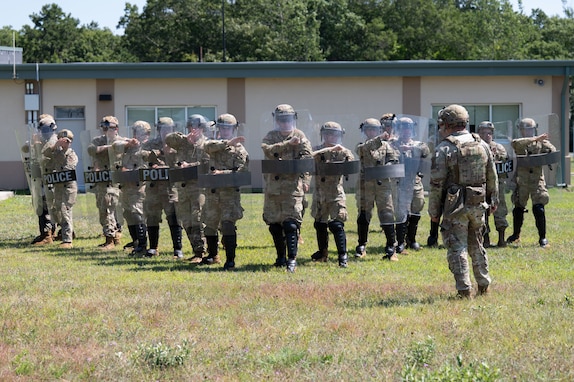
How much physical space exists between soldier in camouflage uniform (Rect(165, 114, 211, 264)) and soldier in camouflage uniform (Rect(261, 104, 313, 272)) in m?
1.27

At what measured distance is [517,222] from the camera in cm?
1424

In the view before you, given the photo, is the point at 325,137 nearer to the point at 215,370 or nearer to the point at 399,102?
the point at 215,370

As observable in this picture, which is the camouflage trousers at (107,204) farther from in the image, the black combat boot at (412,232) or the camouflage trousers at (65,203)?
the black combat boot at (412,232)

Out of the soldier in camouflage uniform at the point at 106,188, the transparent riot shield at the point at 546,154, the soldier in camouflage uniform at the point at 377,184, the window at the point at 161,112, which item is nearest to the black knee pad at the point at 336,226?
the soldier in camouflage uniform at the point at 377,184

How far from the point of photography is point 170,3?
59719 millimetres

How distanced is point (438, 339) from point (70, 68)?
22.0m

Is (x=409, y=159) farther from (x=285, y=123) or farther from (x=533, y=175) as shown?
(x=533, y=175)

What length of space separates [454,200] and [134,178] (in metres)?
6.18

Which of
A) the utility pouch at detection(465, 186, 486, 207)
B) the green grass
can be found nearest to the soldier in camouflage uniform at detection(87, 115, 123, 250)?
the green grass

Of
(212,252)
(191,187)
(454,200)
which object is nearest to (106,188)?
(191,187)

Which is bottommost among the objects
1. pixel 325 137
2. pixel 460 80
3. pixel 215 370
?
pixel 215 370

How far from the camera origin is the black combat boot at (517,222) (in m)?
14.1

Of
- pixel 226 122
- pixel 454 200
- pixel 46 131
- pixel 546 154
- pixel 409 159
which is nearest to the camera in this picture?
pixel 454 200

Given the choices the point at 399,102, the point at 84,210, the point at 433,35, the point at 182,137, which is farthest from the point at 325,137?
the point at 433,35
